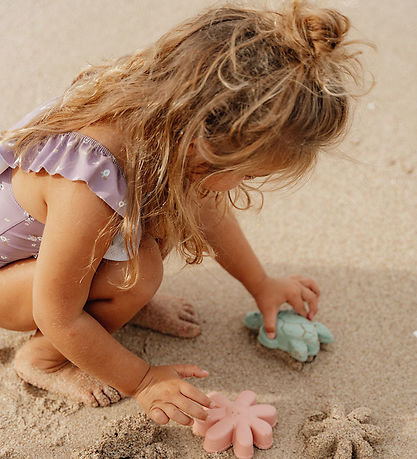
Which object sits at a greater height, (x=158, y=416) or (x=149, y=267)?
(x=149, y=267)

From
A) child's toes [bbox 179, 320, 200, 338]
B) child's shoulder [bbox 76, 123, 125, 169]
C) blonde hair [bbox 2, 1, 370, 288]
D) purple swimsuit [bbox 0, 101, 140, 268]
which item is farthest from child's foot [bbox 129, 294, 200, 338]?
child's shoulder [bbox 76, 123, 125, 169]

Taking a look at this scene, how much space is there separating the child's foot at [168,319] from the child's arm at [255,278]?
215mm

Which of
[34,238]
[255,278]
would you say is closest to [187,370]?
[255,278]

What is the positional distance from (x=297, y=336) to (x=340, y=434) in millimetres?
345

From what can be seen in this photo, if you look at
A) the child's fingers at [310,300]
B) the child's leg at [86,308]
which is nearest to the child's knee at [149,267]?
the child's leg at [86,308]

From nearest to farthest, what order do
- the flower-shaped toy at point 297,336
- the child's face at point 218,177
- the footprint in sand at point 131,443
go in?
the child's face at point 218,177
the footprint in sand at point 131,443
the flower-shaped toy at point 297,336

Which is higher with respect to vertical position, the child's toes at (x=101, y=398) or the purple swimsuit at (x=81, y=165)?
the purple swimsuit at (x=81, y=165)

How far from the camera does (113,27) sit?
307 cm

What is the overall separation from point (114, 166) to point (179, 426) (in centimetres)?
76

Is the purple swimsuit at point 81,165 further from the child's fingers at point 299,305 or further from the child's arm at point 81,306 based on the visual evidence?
the child's fingers at point 299,305

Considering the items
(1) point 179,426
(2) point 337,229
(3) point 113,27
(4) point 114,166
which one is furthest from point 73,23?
(1) point 179,426

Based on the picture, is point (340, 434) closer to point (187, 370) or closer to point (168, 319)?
point (187, 370)

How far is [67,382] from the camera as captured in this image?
1.70 metres

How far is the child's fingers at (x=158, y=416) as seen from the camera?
1.52 m
